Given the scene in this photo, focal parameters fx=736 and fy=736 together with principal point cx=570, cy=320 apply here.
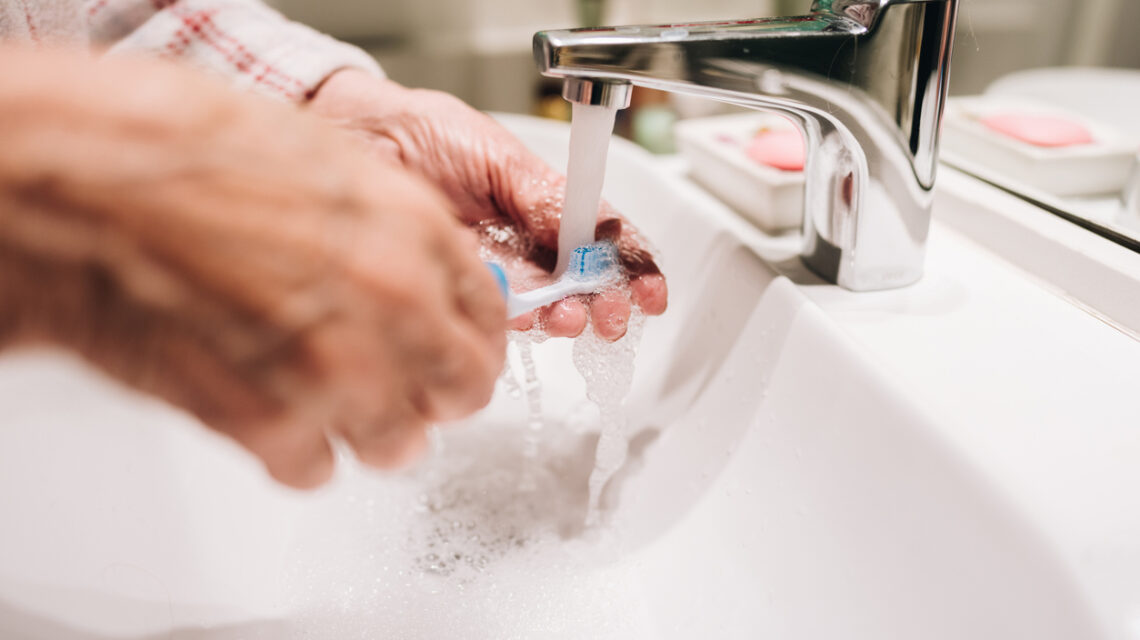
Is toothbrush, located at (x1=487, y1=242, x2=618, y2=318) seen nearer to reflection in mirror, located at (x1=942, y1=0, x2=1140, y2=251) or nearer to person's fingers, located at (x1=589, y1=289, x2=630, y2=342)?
person's fingers, located at (x1=589, y1=289, x2=630, y2=342)

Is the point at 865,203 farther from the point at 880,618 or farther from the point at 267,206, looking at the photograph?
the point at 267,206

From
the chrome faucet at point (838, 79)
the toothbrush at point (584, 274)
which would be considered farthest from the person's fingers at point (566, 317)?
the chrome faucet at point (838, 79)

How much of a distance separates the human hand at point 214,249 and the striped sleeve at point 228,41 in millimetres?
395

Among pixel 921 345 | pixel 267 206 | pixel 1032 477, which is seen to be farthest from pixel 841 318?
pixel 267 206

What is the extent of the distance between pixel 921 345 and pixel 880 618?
0.15 metres

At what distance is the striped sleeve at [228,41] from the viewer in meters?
0.55

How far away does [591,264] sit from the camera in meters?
0.41

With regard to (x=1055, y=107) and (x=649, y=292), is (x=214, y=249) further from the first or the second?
(x=1055, y=107)

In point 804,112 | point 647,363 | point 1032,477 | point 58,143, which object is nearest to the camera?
point 58,143

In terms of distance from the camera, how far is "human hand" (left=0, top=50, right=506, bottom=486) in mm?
175

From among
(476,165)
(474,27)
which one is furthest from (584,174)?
(474,27)

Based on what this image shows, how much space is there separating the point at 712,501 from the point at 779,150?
0.91 feet

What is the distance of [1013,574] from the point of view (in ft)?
0.88

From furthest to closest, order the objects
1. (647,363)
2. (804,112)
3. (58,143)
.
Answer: (647,363), (804,112), (58,143)
